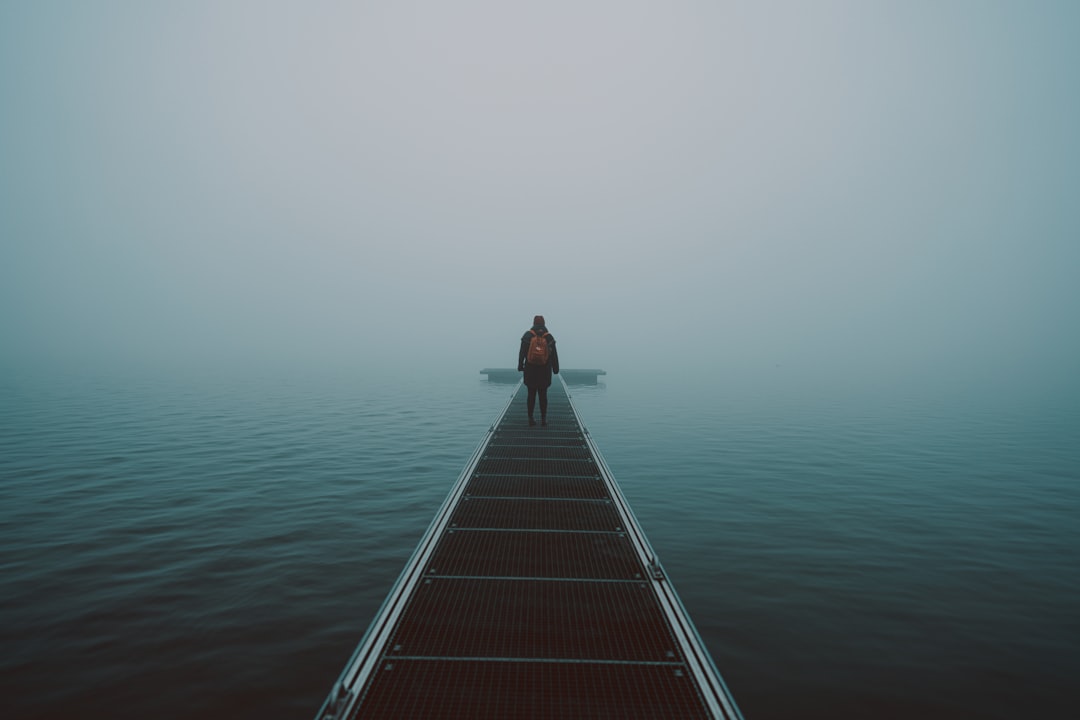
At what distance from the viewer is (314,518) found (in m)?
9.72

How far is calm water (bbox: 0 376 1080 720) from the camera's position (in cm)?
512

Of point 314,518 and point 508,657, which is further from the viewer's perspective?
point 314,518

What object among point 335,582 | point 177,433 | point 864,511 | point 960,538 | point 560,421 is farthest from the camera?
point 177,433

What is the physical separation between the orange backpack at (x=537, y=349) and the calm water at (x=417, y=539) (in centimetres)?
340

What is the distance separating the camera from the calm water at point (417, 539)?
5121mm

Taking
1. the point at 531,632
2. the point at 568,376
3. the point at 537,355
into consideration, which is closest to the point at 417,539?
the point at 537,355

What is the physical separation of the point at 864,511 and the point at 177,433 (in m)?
19.8

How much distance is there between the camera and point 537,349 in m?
11.7

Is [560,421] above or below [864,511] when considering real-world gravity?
above

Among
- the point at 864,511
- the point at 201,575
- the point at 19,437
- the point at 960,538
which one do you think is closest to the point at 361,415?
the point at 19,437

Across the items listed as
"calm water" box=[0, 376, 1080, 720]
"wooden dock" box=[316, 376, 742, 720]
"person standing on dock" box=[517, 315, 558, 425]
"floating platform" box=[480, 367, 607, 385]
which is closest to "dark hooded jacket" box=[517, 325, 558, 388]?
"person standing on dock" box=[517, 315, 558, 425]

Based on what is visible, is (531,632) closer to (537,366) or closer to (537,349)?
(537,349)

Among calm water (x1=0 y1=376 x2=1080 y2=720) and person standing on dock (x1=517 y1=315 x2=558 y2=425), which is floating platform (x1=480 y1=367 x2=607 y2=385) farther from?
person standing on dock (x1=517 y1=315 x2=558 y2=425)

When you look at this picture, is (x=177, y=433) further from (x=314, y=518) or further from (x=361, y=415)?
(x=314, y=518)
